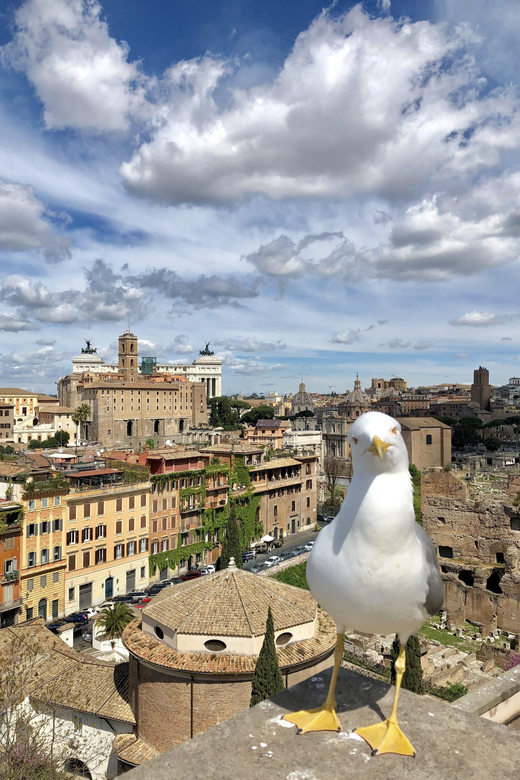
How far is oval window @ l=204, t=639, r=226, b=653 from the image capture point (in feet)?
49.5

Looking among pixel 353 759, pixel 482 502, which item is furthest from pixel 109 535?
pixel 353 759

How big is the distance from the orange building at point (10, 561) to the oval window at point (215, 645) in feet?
51.9

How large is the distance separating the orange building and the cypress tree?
1781 centimetres

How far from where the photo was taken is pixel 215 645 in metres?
15.1

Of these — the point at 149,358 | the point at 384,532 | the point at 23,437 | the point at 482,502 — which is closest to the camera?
the point at 384,532

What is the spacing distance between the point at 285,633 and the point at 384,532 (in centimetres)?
1271

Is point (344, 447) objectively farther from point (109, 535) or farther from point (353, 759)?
point (353, 759)

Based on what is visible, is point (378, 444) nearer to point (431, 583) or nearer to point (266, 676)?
point (431, 583)

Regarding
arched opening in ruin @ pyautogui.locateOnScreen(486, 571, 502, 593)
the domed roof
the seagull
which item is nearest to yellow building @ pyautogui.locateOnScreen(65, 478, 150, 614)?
the domed roof

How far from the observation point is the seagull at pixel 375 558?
4.30 metres

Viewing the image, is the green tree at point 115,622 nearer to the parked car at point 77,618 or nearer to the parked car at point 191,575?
the parked car at point 77,618

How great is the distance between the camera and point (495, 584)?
3409 cm

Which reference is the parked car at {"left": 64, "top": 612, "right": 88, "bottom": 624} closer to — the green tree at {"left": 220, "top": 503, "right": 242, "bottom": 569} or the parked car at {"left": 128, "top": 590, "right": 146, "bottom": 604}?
the parked car at {"left": 128, "top": 590, "right": 146, "bottom": 604}

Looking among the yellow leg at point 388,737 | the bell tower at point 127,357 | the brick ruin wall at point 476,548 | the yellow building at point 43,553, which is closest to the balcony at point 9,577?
the yellow building at point 43,553
